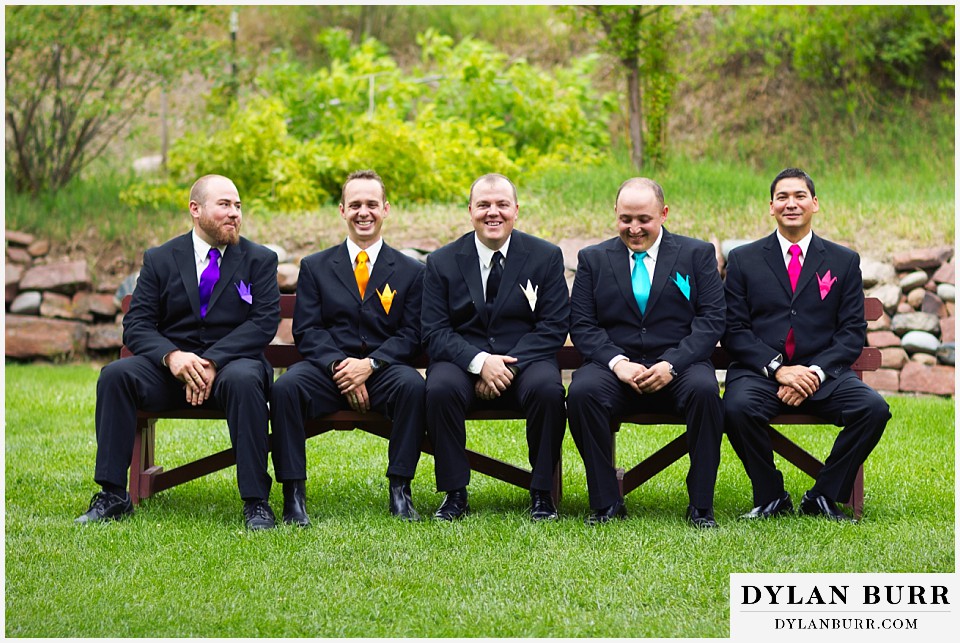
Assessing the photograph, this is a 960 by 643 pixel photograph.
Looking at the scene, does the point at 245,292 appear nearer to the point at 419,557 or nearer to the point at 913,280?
the point at 419,557

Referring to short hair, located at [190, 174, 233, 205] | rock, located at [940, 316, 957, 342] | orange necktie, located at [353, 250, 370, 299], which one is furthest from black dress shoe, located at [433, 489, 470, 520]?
rock, located at [940, 316, 957, 342]

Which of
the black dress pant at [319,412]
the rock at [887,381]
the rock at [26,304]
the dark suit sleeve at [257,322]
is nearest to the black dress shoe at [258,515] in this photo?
the black dress pant at [319,412]

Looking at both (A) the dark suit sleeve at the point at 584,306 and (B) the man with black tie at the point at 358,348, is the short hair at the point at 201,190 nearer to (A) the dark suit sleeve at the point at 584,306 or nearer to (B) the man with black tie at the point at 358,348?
(B) the man with black tie at the point at 358,348

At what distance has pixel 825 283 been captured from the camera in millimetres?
5324

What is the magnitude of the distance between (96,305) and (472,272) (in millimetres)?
6346

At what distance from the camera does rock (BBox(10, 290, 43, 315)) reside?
34.9 feet

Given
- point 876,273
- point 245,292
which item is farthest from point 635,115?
point 245,292

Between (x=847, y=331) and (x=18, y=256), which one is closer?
(x=847, y=331)

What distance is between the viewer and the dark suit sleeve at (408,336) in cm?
535

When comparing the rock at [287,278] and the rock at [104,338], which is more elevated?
the rock at [287,278]

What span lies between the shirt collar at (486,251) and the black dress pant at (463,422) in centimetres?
64

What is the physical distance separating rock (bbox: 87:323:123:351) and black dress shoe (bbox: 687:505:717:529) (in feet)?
23.0

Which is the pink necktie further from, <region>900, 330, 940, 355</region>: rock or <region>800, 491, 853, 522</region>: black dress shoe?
<region>900, 330, 940, 355</region>: rock

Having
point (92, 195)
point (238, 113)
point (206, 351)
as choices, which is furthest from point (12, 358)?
point (206, 351)
